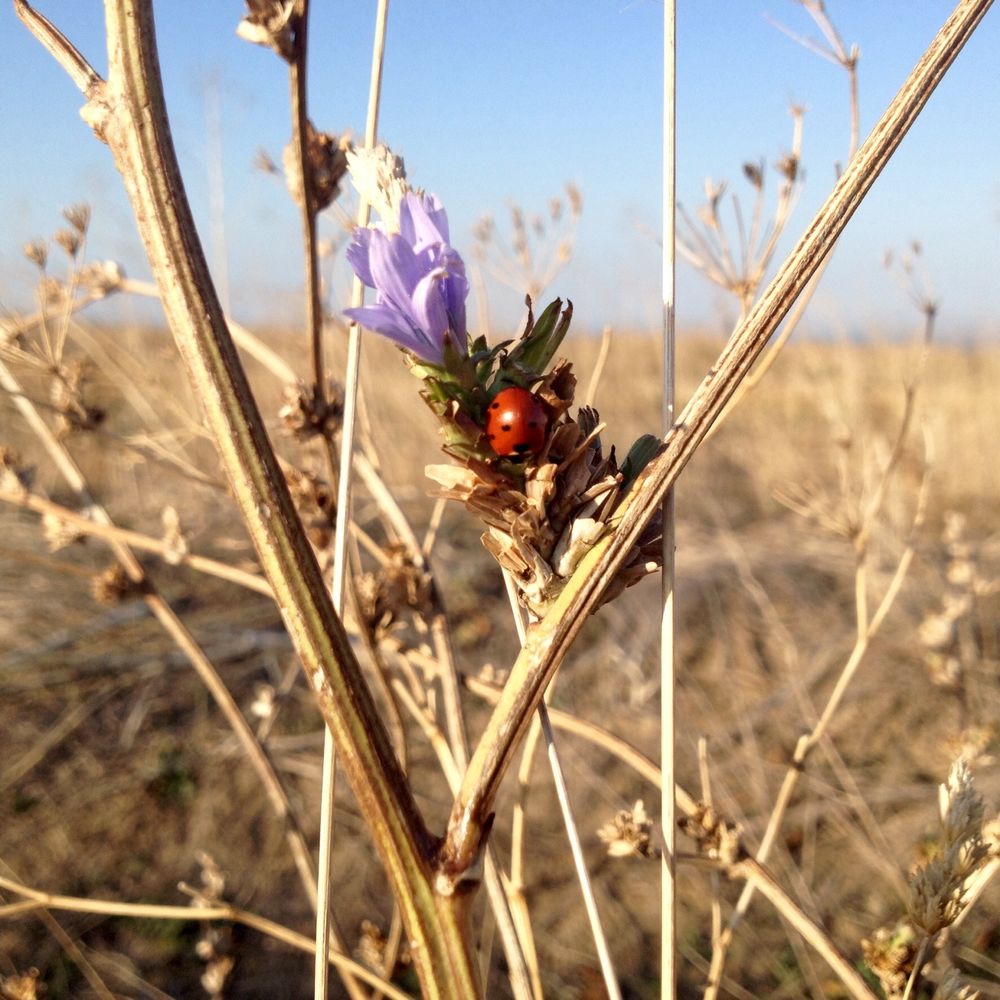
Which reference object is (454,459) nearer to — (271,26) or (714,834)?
(271,26)

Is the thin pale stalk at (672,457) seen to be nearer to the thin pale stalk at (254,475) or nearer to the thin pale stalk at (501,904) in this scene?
the thin pale stalk at (254,475)

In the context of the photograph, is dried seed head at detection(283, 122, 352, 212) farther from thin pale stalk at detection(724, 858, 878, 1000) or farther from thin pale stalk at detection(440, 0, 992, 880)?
thin pale stalk at detection(724, 858, 878, 1000)

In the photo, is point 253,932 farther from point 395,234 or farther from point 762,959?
point 395,234

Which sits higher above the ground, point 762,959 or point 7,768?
point 762,959

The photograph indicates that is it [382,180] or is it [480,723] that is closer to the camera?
[382,180]

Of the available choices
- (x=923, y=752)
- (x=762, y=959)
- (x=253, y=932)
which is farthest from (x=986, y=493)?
(x=253, y=932)

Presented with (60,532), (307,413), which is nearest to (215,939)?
(60,532)
